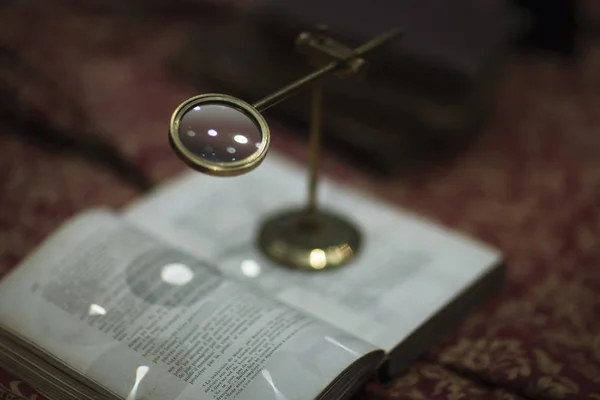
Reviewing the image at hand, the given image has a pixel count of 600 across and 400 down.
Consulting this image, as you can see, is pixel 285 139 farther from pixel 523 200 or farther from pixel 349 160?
pixel 523 200

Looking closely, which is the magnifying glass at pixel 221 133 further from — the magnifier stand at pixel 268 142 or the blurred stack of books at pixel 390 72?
the blurred stack of books at pixel 390 72

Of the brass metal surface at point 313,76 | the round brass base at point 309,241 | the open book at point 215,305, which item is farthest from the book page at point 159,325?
the brass metal surface at point 313,76

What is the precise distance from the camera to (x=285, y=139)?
1.27 meters

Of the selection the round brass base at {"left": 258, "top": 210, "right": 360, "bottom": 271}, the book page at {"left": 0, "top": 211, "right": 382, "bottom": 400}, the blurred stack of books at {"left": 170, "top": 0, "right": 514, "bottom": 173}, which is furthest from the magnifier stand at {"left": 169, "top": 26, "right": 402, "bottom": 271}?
the blurred stack of books at {"left": 170, "top": 0, "right": 514, "bottom": 173}

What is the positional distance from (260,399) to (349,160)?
0.58 metres

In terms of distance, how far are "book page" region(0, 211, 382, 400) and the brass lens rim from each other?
19 cm

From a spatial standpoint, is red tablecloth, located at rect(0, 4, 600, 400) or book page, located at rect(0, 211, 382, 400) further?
red tablecloth, located at rect(0, 4, 600, 400)

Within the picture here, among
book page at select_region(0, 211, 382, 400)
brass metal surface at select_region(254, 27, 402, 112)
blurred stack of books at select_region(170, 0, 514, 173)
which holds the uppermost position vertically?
blurred stack of books at select_region(170, 0, 514, 173)

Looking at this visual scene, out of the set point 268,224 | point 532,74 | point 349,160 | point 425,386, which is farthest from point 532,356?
point 532,74

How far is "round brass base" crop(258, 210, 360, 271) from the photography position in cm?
94

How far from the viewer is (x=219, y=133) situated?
0.72 m

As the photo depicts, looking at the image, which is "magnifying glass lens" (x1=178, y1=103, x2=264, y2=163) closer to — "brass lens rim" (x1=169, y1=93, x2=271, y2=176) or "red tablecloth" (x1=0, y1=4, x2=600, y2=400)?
"brass lens rim" (x1=169, y1=93, x2=271, y2=176)

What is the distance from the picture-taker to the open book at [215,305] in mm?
746

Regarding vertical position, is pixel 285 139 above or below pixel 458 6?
below
